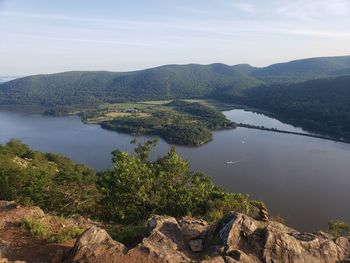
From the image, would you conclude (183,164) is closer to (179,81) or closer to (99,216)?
(99,216)

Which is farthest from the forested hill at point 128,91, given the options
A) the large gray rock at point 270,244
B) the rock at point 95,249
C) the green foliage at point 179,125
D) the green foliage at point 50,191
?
the rock at point 95,249

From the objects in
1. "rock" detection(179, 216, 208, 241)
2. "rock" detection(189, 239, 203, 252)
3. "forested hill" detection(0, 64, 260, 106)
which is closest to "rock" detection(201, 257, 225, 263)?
"rock" detection(189, 239, 203, 252)

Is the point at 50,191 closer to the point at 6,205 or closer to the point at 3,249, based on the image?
the point at 6,205

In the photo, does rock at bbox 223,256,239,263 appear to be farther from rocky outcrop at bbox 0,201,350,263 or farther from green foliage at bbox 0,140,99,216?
green foliage at bbox 0,140,99,216

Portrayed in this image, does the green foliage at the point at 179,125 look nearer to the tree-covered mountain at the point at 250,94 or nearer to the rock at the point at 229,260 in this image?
the tree-covered mountain at the point at 250,94

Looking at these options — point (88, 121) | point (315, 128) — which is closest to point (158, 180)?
point (315, 128)
